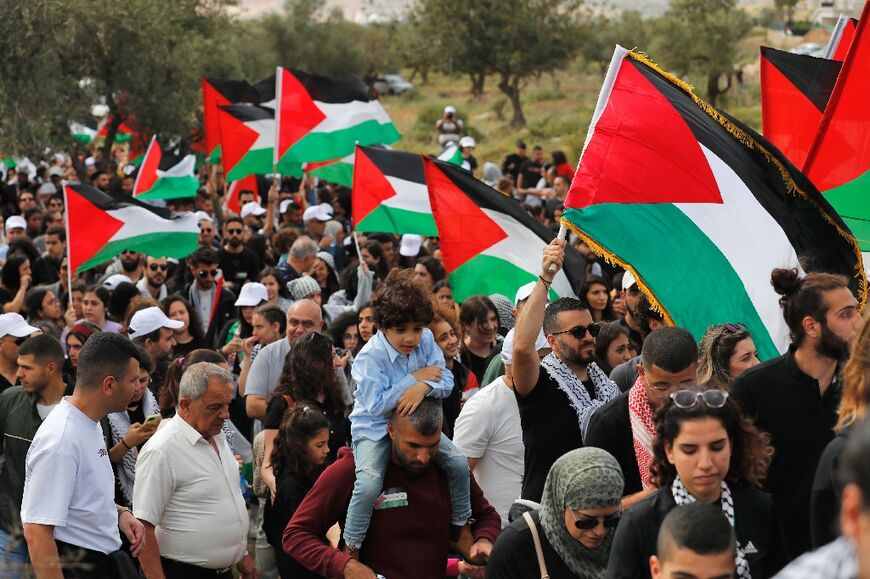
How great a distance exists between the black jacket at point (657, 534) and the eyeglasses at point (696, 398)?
30cm

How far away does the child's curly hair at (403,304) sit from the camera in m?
5.86

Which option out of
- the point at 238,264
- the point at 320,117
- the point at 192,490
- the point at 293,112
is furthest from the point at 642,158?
the point at 320,117

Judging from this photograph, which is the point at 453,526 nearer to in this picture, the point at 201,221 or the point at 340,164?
the point at 201,221

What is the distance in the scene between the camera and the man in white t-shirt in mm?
5445

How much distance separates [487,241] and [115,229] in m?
3.92

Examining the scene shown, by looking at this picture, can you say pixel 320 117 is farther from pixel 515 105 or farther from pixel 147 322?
pixel 515 105

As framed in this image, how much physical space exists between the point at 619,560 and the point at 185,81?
22814 millimetres

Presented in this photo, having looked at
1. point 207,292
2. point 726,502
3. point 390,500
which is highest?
point 726,502

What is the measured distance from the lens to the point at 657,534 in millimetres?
4391

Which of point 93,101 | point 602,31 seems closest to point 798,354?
point 93,101

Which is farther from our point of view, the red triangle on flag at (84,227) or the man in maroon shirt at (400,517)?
the red triangle on flag at (84,227)

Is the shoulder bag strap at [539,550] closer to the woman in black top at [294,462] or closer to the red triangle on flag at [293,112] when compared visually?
the woman in black top at [294,462]

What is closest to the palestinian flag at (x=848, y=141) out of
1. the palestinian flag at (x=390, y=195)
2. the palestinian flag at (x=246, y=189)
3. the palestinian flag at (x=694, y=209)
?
the palestinian flag at (x=694, y=209)

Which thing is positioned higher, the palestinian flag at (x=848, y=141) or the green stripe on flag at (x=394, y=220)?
the palestinian flag at (x=848, y=141)
